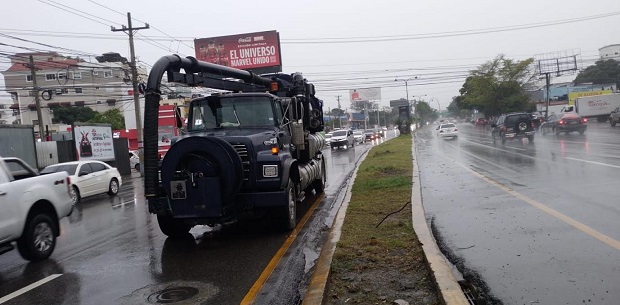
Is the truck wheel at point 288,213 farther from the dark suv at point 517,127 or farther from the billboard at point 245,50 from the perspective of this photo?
the billboard at point 245,50

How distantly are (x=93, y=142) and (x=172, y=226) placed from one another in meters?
24.3

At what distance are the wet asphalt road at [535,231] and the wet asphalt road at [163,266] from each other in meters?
2.12

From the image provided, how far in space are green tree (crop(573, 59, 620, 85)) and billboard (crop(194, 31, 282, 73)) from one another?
6007 centimetres

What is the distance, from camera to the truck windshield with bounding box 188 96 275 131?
10094mm

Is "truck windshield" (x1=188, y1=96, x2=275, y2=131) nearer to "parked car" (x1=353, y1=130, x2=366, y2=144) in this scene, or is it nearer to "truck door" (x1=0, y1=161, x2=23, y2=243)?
"truck door" (x1=0, y1=161, x2=23, y2=243)

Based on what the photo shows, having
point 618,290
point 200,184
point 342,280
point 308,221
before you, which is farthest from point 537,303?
point 308,221

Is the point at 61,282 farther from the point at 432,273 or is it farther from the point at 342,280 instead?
the point at 432,273

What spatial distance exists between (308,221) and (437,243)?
357cm

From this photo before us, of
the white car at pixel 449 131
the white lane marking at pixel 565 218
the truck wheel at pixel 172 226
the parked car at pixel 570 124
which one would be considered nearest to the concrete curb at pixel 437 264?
the white lane marking at pixel 565 218

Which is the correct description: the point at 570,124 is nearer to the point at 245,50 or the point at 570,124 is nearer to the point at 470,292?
the point at 245,50

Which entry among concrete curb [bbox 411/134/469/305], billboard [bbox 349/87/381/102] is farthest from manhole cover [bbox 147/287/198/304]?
billboard [bbox 349/87/381/102]

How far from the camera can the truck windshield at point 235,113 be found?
10094mm

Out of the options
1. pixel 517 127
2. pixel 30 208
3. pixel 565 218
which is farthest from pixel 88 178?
pixel 517 127

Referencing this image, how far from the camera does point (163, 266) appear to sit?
7363 millimetres
